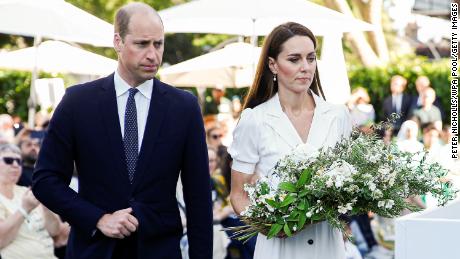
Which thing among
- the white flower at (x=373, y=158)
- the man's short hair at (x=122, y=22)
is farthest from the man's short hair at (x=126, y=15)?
the white flower at (x=373, y=158)

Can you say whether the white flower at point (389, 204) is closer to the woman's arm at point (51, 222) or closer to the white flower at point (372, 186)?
the white flower at point (372, 186)

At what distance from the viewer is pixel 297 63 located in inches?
243

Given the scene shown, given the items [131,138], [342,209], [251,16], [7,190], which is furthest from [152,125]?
[251,16]

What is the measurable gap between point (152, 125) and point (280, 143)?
0.80 metres

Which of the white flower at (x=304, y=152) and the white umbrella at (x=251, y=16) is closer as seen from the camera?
the white flower at (x=304, y=152)

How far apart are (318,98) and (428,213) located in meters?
1.89

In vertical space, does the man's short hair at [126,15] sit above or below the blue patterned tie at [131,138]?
above

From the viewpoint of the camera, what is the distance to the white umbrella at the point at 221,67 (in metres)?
17.3

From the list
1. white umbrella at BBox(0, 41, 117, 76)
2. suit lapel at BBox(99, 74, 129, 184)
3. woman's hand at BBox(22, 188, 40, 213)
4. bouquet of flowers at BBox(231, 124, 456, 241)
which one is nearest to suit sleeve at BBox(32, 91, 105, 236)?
suit lapel at BBox(99, 74, 129, 184)

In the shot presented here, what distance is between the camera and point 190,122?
5.79m

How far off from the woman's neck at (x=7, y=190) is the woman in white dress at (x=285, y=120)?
3657 mm

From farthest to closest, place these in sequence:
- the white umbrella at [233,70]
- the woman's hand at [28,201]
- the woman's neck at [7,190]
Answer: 1. the white umbrella at [233,70]
2. the woman's neck at [7,190]
3. the woman's hand at [28,201]

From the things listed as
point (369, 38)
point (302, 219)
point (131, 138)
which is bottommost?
point (302, 219)

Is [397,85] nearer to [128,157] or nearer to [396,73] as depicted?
[396,73]
